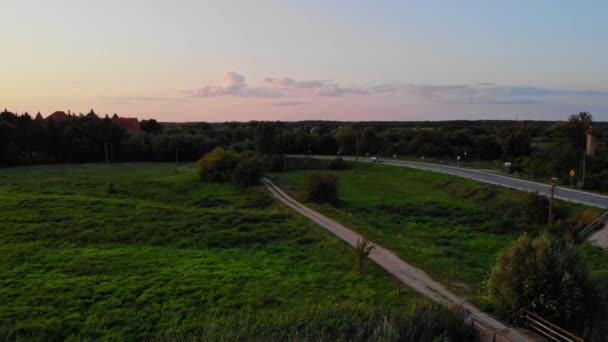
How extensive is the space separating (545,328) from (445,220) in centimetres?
2306

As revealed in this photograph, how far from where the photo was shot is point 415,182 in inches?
2240

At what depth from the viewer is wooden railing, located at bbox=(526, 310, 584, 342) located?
12.7 metres

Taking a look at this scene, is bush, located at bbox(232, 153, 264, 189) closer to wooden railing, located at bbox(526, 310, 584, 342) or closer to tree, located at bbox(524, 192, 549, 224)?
tree, located at bbox(524, 192, 549, 224)

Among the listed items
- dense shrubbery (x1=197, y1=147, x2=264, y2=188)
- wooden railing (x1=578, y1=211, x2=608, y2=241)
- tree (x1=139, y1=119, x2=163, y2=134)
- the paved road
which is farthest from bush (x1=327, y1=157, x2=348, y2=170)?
tree (x1=139, y1=119, x2=163, y2=134)

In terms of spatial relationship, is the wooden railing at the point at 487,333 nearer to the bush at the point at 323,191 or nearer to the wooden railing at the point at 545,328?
the wooden railing at the point at 545,328

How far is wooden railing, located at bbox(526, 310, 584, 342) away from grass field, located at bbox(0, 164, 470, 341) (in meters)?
2.90

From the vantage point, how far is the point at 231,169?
188 feet

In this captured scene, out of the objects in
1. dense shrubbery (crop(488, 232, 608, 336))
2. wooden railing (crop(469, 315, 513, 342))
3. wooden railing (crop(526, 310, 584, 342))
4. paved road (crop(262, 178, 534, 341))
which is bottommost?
paved road (crop(262, 178, 534, 341))

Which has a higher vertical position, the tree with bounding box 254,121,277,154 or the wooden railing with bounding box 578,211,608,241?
the tree with bounding box 254,121,277,154

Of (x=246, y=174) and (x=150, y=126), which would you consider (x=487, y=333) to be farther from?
(x=150, y=126)

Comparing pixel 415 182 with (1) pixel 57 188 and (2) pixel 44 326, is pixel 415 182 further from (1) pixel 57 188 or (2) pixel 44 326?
(2) pixel 44 326

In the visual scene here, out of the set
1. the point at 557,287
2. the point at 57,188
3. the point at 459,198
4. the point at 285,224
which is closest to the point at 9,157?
the point at 57,188

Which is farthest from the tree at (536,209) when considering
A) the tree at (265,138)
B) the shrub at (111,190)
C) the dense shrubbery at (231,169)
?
the tree at (265,138)

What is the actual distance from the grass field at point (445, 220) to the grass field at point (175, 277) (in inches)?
96.3
